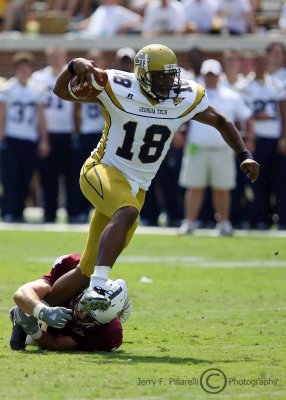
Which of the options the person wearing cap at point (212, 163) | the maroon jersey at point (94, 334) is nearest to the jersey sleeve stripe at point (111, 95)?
the maroon jersey at point (94, 334)

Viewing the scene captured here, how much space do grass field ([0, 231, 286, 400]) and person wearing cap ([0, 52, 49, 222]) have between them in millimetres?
2475

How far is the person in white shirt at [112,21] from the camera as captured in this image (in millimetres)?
18516

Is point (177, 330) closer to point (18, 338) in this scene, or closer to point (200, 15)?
point (18, 338)

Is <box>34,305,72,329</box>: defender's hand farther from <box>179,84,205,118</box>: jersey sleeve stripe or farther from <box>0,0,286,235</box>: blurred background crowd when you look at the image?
<box>0,0,286,235</box>: blurred background crowd

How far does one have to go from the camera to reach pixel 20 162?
1619 centimetres

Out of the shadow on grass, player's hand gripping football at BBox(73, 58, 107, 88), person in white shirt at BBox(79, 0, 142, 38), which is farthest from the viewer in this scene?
person in white shirt at BBox(79, 0, 142, 38)

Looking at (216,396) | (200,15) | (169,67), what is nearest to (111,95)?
(169,67)

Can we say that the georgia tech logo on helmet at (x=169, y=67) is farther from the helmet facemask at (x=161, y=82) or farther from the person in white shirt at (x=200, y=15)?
the person in white shirt at (x=200, y=15)

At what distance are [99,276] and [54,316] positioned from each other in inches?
13.7

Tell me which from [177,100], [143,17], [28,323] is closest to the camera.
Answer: [28,323]

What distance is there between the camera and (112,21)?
18.7 m

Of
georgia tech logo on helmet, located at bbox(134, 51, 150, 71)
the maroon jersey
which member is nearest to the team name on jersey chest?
georgia tech logo on helmet, located at bbox(134, 51, 150, 71)

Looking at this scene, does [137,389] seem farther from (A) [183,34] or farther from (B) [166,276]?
(A) [183,34]

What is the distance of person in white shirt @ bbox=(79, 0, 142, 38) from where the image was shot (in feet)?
60.7
